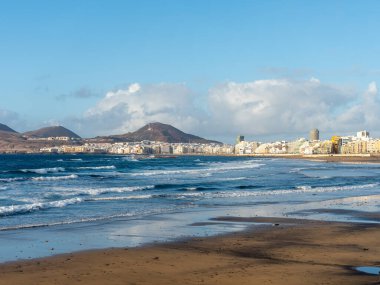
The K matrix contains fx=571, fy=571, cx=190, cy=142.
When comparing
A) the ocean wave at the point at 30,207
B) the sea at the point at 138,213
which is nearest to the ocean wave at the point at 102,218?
the sea at the point at 138,213

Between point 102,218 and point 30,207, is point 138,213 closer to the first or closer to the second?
point 102,218

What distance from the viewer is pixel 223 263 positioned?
12.6 m

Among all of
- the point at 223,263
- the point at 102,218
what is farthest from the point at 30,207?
the point at 223,263

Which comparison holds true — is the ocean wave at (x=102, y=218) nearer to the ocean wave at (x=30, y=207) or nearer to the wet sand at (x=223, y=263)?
the ocean wave at (x=30, y=207)

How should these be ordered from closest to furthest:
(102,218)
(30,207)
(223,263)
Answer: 1. (223,263)
2. (102,218)
3. (30,207)

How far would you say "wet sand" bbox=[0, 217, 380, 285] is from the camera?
35.7 ft

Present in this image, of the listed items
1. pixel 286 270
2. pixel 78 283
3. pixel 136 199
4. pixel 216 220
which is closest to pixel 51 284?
pixel 78 283

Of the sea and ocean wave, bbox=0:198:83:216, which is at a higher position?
ocean wave, bbox=0:198:83:216

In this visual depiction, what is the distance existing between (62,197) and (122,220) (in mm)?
10858

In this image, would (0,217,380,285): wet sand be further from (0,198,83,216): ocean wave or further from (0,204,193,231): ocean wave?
(0,198,83,216): ocean wave

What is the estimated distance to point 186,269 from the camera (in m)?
11.9

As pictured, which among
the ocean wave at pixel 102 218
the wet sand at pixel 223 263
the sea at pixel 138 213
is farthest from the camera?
the ocean wave at pixel 102 218

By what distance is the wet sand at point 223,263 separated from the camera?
35.7 feet

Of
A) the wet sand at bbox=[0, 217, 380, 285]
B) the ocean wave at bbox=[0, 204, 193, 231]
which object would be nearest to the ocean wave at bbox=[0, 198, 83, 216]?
the ocean wave at bbox=[0, 204, 193, 231]
